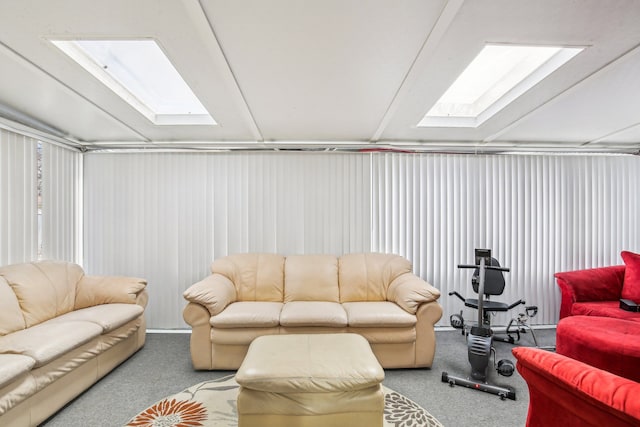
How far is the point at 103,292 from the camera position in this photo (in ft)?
10.5

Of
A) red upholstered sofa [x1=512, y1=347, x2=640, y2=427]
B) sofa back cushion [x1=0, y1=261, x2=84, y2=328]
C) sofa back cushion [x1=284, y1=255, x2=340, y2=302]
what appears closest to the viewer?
red upholstered sofa [x1=512, y1=347, x2=640, y2=427]

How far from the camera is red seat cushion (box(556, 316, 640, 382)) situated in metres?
2.26

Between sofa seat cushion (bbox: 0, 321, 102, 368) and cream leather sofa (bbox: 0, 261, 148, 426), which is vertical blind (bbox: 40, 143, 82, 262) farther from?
sofa seat cushion (bbox: 0, 321, 102, 368)

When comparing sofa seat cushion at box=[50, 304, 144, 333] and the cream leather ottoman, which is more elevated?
sofa seat cushion at box=[50, 304, 144, 333]

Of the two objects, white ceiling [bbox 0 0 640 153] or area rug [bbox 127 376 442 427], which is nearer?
white ceiling [bbox 0 0 640 153]

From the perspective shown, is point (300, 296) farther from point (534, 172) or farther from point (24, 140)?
point (534, 172)

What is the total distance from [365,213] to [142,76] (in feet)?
9.37

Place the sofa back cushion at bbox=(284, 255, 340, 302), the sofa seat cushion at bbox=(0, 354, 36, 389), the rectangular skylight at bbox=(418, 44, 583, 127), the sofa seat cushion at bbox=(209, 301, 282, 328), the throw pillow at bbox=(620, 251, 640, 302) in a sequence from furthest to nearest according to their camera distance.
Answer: the sofa back cushion at bbox=(284, 255, 340, 302)
the throw pillow at bbox=(620, 251, 640, 302)
the sofa seat cushion at bbox=(209, 301, 282, 328)
the rectangular skylight at bbox=(418, 44, 583, 127)
the sofa seat cushion at bbox=(0, 354, 36, 389)

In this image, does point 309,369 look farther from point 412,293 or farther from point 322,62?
point 322,62

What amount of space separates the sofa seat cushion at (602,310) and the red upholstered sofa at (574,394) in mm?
2383

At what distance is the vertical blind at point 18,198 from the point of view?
291cm

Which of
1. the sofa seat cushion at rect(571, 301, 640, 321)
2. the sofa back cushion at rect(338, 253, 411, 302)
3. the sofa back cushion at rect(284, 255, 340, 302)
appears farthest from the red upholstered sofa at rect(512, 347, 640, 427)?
the sofa seat cushion at rect(571, 301, 640, 321)

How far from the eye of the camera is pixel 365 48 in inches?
74.7

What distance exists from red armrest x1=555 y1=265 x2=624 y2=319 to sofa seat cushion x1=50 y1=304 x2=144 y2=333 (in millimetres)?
4890
